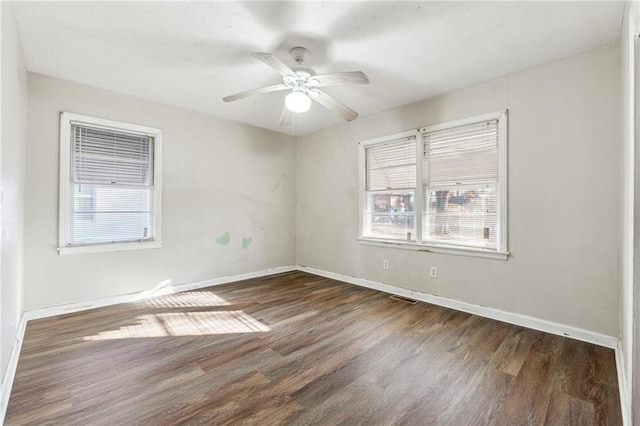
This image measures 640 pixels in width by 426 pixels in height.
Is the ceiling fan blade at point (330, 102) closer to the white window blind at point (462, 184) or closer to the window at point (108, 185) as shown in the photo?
the white window blind at point (462, 184)

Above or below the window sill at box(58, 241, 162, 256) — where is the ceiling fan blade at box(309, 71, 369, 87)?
above

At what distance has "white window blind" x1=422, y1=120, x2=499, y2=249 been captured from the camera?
3.17 m

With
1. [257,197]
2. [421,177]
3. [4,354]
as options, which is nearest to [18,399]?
[4,354]

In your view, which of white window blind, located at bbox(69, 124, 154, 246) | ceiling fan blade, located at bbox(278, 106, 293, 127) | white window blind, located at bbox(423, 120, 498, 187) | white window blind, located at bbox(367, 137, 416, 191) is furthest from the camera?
ceiling fan blade, located at bbox(278, 106, 293, 127)

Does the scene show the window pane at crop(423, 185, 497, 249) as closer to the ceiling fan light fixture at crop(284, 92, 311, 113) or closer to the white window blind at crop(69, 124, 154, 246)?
the ceiling fan light fixture at crop(284, 92, 311, 113)

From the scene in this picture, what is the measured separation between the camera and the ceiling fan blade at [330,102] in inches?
104

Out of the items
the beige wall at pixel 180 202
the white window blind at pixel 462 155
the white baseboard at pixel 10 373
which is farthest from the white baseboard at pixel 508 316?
the white baseboard at pixel 10 373

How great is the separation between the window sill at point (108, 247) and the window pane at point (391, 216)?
2985 mm

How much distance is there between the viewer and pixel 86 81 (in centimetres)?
318

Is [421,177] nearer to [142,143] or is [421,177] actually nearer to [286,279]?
[286,279]

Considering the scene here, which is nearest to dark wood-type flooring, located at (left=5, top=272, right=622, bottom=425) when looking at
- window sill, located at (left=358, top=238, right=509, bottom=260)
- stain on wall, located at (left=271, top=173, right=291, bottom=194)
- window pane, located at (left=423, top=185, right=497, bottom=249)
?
window sill, located at (left=358, top=238, right=509, bottom=260)

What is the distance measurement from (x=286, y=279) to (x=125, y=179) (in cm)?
265

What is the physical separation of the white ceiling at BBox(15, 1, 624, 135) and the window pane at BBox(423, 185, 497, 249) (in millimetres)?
1224

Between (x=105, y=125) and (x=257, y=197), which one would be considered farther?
(x=257, y=197)
